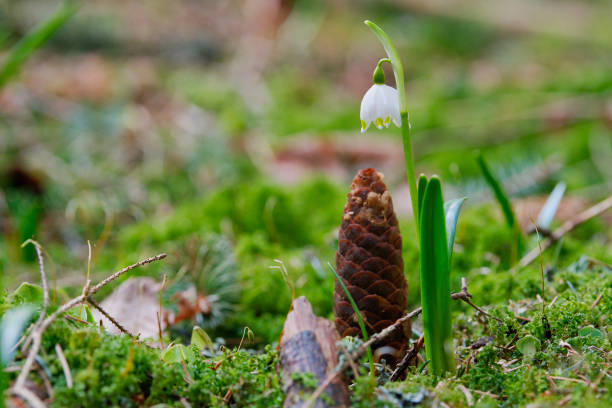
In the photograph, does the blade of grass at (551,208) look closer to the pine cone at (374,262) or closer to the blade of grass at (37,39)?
the pine cone at (374,262)

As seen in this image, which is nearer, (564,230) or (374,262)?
(374,262)

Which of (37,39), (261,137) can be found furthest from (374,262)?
(261,137)

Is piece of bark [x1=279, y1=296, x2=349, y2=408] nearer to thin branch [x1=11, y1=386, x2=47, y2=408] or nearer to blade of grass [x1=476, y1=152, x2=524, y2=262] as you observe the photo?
thin branch [x1=11, y1=386, x2=47, y2=408]

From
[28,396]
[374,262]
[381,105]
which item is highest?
[381,105]

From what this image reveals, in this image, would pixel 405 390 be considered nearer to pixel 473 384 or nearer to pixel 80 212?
pixel 473 384

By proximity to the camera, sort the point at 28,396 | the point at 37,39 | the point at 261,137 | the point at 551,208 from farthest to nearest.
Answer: the point at 261,137 < the point at 37,39 < the point at 551,208 < the point at 28,396

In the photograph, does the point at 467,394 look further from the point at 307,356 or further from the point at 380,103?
the point at 380,103

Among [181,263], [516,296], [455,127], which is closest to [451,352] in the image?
[516,296]
